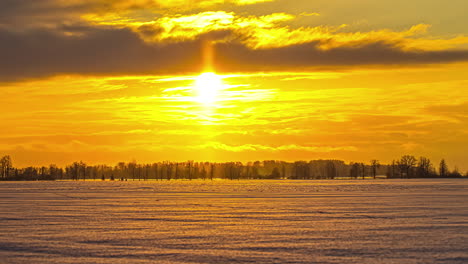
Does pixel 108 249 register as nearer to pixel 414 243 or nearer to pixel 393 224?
pixel 414 243

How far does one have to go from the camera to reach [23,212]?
141 ft

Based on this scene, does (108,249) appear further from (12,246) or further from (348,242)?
(348,242)

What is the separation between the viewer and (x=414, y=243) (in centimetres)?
2523

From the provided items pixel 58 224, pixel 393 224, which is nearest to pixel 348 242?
pixel 393 224

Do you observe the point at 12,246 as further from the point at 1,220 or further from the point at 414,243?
the point at 414,243

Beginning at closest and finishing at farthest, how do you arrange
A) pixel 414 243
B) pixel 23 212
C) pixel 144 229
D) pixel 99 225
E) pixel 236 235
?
1. pixel 414 243
2. pixel 236 235
3. pixel 144 229
4. pixel 99 225
5. pixel 23 212

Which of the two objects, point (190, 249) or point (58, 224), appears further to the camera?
point (58, 224)

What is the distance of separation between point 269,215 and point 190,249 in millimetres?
16365

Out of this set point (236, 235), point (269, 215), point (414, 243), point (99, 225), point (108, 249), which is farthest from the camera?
point (269, 215)

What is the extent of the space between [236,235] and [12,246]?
984cm

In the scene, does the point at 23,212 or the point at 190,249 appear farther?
the point at 23,212

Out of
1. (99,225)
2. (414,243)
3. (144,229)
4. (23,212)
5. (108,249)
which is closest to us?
(108,249)

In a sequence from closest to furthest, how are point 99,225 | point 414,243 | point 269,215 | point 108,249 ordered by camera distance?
1. point 108,249
2. point 414,243
3. point 99,225
4. point 269,215

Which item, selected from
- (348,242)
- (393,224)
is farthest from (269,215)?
(348,242)
